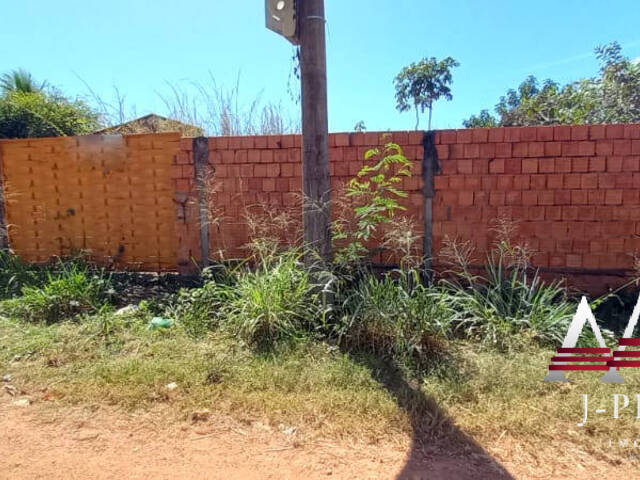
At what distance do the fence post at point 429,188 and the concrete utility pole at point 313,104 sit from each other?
4.31ft

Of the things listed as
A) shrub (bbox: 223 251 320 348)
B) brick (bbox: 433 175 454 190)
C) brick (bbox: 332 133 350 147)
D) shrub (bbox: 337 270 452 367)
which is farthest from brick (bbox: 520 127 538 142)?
shrub (bbox: 223 251 320 348)

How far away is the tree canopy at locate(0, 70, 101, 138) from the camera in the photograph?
244 inches

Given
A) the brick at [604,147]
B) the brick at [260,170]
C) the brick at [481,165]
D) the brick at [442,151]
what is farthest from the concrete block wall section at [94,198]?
the brick at [604,147]

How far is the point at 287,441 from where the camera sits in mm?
2145

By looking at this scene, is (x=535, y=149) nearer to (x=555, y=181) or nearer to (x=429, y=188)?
(x=555, y=181)

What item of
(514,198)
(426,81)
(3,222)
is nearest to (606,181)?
(514,198)

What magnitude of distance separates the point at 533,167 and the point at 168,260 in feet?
13.7

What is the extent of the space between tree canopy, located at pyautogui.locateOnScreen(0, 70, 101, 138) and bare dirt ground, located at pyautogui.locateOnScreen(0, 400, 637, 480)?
553 centimetres

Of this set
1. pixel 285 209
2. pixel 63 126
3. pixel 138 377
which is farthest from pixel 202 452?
pixel 63 126

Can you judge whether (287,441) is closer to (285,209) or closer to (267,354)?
(267,354)

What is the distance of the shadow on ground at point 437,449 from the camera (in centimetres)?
190

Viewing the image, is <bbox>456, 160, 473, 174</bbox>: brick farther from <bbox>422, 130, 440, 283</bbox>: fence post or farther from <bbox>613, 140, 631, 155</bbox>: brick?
<bbox>613, 140, 631, 155</bbox>: brick

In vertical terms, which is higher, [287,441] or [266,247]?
[266,247]

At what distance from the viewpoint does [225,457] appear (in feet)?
6.69
